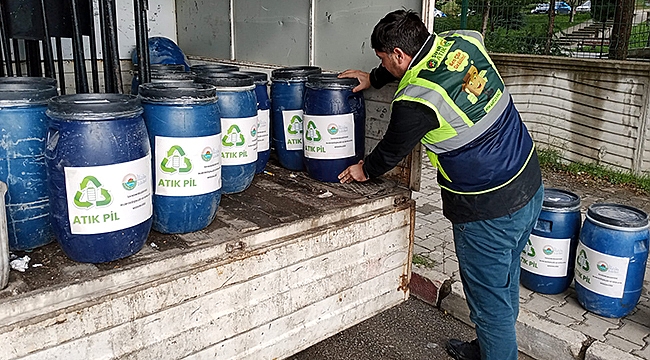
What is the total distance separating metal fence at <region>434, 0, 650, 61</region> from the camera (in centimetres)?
645

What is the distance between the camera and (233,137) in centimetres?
249

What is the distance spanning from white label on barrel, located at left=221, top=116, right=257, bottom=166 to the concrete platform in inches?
72.9

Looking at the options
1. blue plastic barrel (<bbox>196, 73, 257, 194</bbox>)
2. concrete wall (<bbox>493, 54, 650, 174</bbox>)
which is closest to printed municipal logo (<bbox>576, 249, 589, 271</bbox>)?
blue plastic barrel (<bbox>196, 73, 257, 194</bbox>)

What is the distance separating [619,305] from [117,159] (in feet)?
9.95

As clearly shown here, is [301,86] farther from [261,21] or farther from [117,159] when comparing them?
[117,159]

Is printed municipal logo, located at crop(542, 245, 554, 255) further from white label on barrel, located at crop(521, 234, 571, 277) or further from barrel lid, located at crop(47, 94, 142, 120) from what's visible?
barrel lid, located at crop(47, 94, 142, 120)

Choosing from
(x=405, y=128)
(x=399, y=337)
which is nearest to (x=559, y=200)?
(x=399, y=337)

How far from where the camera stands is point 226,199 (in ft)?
8.36

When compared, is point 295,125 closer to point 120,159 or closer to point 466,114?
point 466,114

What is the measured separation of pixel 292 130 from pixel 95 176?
4.83 ft

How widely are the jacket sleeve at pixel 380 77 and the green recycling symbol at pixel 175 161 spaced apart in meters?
1.19

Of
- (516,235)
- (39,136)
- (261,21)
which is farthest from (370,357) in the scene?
(261,21)

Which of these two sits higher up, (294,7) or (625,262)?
(294,7)

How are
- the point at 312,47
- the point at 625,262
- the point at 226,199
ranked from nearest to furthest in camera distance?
the point at 226,199 → the point at 625,262 → the point at 312,47
